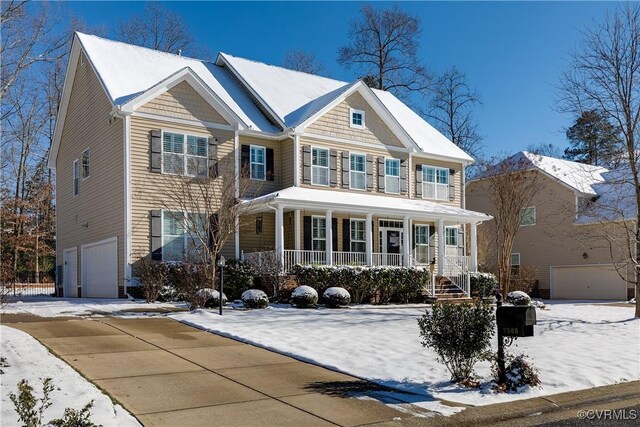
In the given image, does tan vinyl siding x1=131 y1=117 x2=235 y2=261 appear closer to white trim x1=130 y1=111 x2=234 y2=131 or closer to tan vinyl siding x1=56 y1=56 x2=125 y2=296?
white trim x1=130 y1=111 x2=234 y2=131

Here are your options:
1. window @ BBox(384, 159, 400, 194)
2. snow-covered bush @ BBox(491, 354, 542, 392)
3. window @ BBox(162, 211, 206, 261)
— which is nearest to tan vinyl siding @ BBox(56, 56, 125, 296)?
window @ BBox(162, 211, 206, 261)

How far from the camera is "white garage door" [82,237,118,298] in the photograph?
852 inches

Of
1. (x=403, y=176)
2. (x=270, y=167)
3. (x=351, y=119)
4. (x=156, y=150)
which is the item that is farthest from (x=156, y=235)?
(x=403, y=176)

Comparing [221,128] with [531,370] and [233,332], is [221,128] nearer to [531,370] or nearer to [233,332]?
→ [233,332]

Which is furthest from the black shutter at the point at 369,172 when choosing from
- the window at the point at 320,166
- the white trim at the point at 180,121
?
the white trim at the point at 180,121

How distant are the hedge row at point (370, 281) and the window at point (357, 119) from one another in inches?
254

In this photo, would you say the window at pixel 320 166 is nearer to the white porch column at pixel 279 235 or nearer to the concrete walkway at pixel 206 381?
the white porch column at pixel 279 235

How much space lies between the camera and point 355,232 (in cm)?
2566

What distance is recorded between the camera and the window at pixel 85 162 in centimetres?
2447

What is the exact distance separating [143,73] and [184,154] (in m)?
4.27

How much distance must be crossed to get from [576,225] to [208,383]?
1123 inches

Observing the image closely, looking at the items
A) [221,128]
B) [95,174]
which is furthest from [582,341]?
[95,174]

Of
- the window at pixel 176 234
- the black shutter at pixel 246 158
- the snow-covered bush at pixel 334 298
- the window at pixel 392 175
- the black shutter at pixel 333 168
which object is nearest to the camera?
the snow-covered bush at pixel 334 298

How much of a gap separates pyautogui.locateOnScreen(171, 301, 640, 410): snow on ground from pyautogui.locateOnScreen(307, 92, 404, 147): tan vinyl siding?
9716mm
